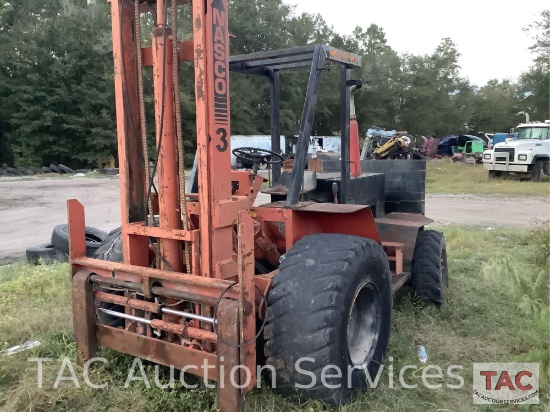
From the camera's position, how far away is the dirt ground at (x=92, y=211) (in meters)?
10.2

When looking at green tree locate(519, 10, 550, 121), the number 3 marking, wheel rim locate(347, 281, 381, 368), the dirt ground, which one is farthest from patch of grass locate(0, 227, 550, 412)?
green tree locate(519, 10, 550, 121)

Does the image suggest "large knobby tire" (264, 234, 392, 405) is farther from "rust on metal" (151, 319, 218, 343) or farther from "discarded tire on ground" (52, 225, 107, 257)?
"discarded tire on ground" (52, 225, 107, 257)

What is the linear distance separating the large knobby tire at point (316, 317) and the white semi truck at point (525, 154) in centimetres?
1907

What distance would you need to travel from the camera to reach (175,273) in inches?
125

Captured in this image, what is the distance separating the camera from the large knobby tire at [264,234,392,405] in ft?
9.78

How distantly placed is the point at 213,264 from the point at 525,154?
19.7m

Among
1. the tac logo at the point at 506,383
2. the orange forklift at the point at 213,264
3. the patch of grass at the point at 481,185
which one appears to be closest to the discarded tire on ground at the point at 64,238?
the orange forklift at the point at 213,264

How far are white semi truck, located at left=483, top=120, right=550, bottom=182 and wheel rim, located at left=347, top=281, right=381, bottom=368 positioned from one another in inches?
737

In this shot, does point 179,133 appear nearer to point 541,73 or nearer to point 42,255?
point 42,255

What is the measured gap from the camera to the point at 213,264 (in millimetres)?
3203

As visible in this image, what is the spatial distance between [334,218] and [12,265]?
5250 mm

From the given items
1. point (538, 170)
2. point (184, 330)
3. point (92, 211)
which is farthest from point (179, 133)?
point (538, 170)

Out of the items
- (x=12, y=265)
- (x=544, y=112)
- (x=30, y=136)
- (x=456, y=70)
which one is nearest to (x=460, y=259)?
(x=12, y=265)

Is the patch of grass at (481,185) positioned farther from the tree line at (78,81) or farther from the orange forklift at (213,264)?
the orange forklift at (213,264)
